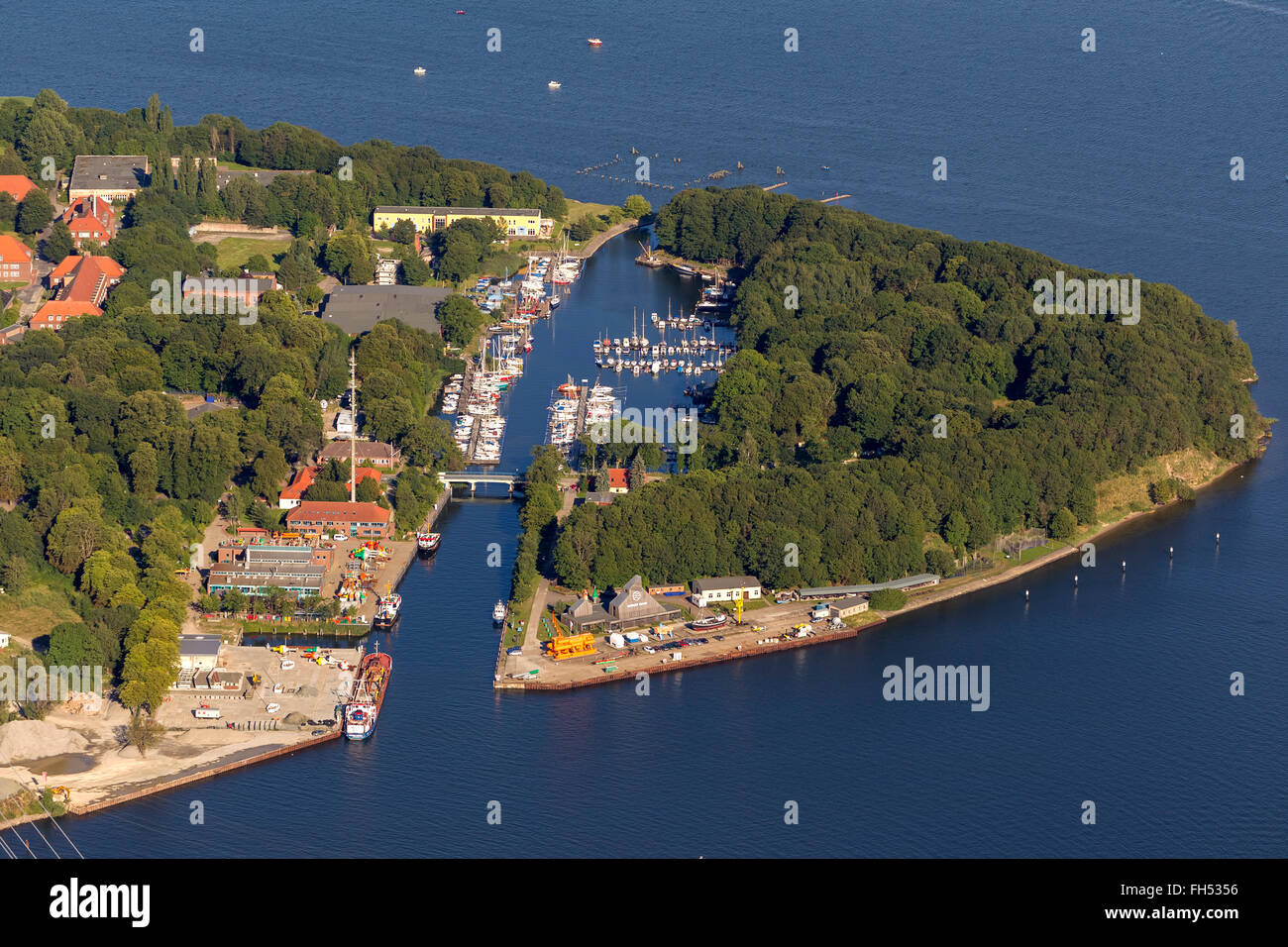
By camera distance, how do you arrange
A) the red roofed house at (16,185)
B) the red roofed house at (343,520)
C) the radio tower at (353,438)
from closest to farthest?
the red roofed house at (343,520)
the radio tower at (353,438)
the red roofed house at (16,185)

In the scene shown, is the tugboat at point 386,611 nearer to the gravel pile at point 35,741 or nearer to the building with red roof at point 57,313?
the gravel pile at point 35,741

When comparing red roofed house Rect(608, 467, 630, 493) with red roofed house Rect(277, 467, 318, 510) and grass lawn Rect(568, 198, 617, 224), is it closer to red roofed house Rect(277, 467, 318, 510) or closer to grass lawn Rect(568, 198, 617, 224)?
red roofed house Rect(277, 467, 318, 510)

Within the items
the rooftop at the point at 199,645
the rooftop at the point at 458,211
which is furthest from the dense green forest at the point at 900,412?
the rooftop at the point at 458,211

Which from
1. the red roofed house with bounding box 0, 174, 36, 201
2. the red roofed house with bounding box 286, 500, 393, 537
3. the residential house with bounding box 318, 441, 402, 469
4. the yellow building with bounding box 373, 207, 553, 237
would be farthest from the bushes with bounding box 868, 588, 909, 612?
the red roofed house with bounding box 0, 174, 36, 201

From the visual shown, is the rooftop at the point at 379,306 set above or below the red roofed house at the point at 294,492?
above

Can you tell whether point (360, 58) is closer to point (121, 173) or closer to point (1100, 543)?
point (121, 173)

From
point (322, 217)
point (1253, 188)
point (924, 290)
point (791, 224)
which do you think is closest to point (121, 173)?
point (322, 217)

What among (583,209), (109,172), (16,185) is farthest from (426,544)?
(109,172)
